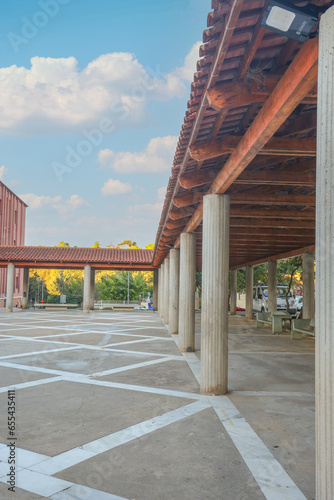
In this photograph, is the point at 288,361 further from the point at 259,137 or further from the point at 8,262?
the point at 8,262

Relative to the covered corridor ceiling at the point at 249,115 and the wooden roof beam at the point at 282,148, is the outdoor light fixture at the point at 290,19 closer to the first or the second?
the covered corridor ceiling at the point at 249,115

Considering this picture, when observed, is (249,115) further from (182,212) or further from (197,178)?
(182,212)

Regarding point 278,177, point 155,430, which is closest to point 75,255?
point 278,177

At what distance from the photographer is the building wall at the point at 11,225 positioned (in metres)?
34.2

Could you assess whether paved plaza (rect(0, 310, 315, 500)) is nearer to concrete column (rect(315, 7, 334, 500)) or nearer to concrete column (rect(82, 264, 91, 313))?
concrete column (rect(315, 7, 334, 500))

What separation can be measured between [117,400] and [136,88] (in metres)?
5.45

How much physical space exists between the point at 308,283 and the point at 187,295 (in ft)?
23.8

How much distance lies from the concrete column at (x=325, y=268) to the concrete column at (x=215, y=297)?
3.86 m

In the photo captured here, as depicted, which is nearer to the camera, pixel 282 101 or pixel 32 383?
pixel 282 101

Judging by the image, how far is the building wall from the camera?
34156mm

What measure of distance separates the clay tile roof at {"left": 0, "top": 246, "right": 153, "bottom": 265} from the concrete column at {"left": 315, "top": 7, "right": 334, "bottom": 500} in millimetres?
25058

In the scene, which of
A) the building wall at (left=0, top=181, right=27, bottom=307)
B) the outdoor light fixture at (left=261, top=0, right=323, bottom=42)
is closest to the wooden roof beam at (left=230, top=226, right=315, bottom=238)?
the outdoor light fixture at (left=261, top=0, right=323, bottom=42)

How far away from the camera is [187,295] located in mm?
10258

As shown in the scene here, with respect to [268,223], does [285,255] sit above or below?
below
